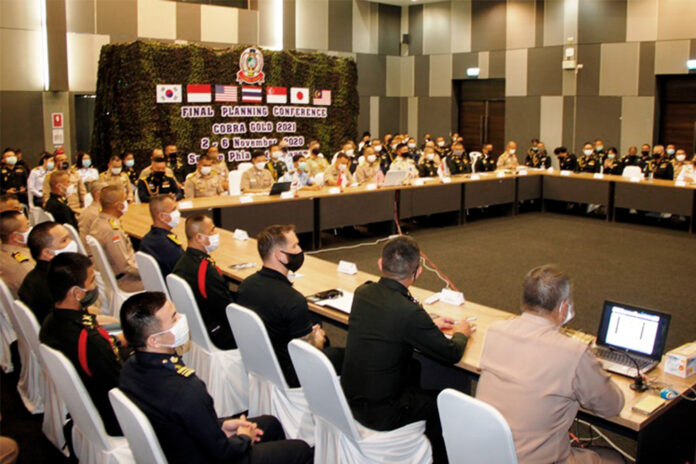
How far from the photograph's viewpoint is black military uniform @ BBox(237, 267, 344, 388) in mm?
3510

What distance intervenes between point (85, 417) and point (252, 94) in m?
11.2

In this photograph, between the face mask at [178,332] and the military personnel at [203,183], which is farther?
the military personnel at [203,183]

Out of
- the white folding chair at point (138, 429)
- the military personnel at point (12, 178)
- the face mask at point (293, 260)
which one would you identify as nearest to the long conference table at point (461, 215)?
the face mask at point (293, 260)

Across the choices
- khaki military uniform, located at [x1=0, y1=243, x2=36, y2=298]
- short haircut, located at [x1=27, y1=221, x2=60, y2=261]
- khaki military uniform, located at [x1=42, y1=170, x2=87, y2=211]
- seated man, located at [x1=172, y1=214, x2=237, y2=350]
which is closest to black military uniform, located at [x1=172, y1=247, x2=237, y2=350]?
seated man, located at [x1=172, y1=214, x2=237, y2=350]

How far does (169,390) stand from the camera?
2443 millimetres

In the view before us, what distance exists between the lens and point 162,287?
14.6ft

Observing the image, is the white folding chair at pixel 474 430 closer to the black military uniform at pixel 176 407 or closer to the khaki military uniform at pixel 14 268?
the black military uniform at pixel 176 407

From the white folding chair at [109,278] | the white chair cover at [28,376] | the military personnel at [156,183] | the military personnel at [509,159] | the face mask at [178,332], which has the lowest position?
the white chair cover at [28,376]

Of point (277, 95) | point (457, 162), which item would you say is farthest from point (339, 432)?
point (277, 95)

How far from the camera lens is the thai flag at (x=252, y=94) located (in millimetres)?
13352

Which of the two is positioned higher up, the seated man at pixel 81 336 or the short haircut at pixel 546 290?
the short haircut at pixel 546 290

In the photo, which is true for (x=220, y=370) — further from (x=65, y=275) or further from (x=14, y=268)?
(x=14, y=268)

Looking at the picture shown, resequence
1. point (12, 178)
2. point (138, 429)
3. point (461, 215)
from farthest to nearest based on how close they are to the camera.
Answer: point (461, 215), point (12, 178), point (138, 429)

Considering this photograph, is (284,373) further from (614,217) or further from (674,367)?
(614,217)
